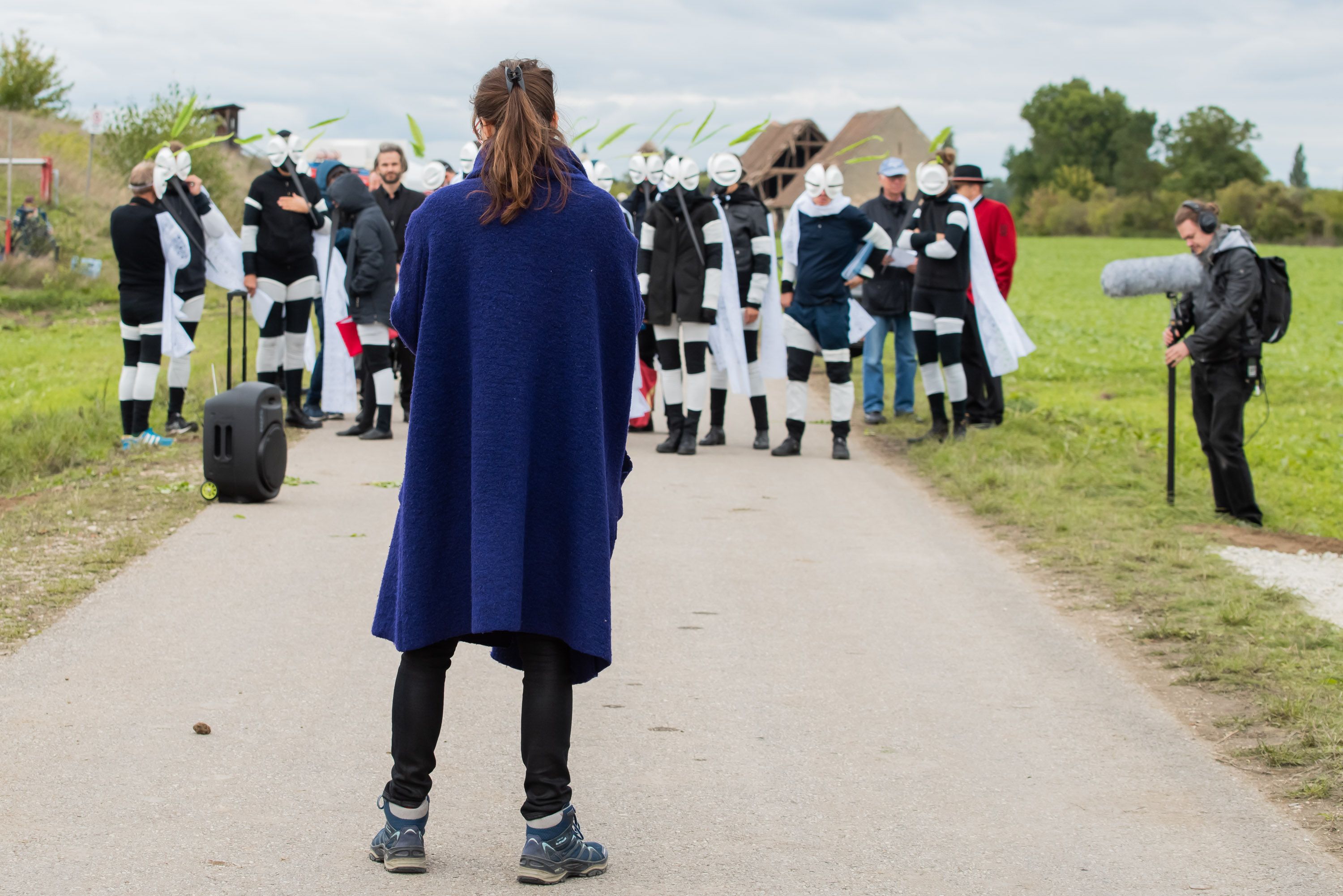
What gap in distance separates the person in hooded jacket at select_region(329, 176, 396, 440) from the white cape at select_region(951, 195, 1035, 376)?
4.74m

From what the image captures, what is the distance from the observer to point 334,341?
1204cm

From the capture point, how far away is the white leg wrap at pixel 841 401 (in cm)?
1150

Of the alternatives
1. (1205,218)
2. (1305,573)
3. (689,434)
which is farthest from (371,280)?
(1305,573)

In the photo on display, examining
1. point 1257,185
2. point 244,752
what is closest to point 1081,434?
point 244,752

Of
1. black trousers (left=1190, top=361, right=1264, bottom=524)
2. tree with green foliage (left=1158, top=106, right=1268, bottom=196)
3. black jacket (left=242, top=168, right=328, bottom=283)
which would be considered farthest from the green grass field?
tree with green foliage (left=1158, top=106, right=1268, bottom=196)

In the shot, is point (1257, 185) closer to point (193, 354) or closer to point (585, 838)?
point (193, 354)

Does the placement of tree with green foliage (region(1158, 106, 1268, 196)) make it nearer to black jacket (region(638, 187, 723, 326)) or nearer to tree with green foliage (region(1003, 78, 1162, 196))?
tree with green foliage (region(1003, 78, 1162, 196))

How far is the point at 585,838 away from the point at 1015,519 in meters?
5.53

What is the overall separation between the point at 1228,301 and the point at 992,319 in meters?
3.67

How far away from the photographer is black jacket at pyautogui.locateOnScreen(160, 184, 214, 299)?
11.2 m

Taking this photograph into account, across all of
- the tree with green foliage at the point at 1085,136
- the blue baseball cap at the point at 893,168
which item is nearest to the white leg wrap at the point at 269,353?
the blue baseball cap at the point at 893,168

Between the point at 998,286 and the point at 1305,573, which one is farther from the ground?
the point at 998,286

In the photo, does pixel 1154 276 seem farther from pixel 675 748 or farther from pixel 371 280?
pixel 371 280

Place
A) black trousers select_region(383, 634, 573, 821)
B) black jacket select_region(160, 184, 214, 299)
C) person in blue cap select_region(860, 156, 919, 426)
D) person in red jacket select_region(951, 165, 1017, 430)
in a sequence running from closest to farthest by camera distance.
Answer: black trousers select_region(383, 634, 573, 821) < black jacket select_region(160, 184, 214, 299) < person in red jacket select_region(951, 165, 1017, 430) < person in blue cap select_region(860, 156, 919, 426)
